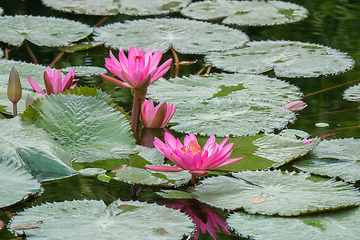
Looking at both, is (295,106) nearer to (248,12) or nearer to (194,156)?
(194,156)

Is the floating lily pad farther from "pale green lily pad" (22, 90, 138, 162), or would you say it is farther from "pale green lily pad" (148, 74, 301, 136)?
"pale green lily pad" (22, 90, 138, 162)

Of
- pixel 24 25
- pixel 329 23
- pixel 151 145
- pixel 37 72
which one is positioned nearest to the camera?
pixel 151 145

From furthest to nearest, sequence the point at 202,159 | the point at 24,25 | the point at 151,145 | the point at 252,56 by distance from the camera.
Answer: the point at 24,25
the point at 252,56
the point at 151,145
the point at 202,159

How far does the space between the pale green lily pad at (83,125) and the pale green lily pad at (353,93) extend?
1011 mm

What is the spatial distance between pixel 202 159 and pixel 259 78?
103 centimetres

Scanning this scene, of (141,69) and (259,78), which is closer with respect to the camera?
(141,69)

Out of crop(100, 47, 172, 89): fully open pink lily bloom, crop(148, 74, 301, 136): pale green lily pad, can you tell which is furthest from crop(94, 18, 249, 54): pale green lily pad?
crop(100, 47, 172, 89): fully open pink lily bloom

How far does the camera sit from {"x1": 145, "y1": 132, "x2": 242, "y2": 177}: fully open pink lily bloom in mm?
1324

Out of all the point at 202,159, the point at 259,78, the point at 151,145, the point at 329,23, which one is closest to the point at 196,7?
the point at 329,23

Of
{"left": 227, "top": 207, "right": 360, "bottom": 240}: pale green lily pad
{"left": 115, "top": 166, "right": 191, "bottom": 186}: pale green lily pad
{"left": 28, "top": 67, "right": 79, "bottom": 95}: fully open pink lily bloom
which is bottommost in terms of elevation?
{"left": 227, "top": 207, "right": 360, "bottom": 240}: pale green lily pad

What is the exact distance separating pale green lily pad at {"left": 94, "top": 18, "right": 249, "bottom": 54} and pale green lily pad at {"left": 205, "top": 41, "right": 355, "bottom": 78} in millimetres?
151

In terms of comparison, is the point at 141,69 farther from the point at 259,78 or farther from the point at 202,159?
the point at 259,78

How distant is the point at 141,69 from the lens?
1574mm

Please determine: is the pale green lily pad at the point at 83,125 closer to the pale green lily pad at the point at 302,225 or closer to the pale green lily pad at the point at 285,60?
the pale green lily pad at the point at 302,225
